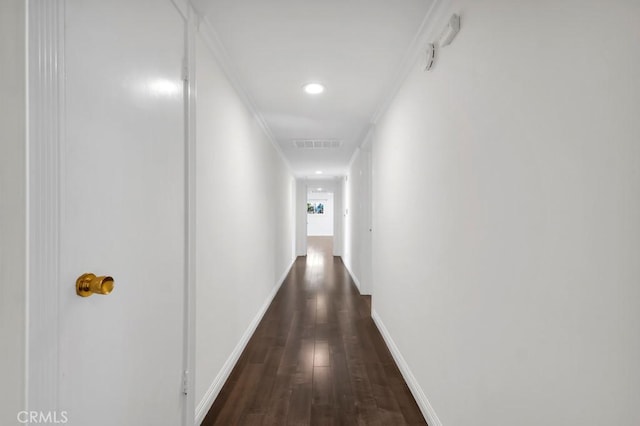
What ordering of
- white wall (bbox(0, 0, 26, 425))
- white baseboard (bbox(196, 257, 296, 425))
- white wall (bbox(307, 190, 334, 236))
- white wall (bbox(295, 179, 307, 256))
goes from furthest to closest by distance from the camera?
white wall (bbox(307, 190, 334, 236))
white wall (bbox(295, 179, 307, 256))
white baseboard (bbox(196, 257, 296, 425))
white wall (bbox(0, 0, 26, 425))

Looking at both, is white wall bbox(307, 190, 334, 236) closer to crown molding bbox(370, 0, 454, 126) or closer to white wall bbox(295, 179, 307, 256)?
white wall bbox(295, 179, 307, 256)

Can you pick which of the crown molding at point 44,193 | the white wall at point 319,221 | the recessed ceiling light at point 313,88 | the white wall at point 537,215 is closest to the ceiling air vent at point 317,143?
the recessed ceiling light at point 313,88

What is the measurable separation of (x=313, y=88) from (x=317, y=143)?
2.05 metres

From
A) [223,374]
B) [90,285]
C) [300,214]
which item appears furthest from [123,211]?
[300,214]

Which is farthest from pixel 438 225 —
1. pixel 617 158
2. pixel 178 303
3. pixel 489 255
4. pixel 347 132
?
pixel 347 132

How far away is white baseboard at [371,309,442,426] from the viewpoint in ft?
5.93

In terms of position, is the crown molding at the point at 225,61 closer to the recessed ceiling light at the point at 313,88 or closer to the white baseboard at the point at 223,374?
the recessed ceiling light at the point at 313,88

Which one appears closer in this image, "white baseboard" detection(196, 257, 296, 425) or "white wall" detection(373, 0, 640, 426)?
"white wall" detection(373, 0, 640, 426)

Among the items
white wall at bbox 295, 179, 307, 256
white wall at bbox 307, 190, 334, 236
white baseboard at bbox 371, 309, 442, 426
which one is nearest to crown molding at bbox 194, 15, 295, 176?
white baseboard at bbox 371, 309, 442, 426

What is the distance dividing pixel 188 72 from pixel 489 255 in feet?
5.40

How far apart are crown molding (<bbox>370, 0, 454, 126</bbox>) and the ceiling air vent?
6.36 ft

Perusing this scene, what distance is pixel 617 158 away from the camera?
2.27ft

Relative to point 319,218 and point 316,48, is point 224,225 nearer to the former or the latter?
point 316,48

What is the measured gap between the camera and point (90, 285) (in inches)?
34.6
